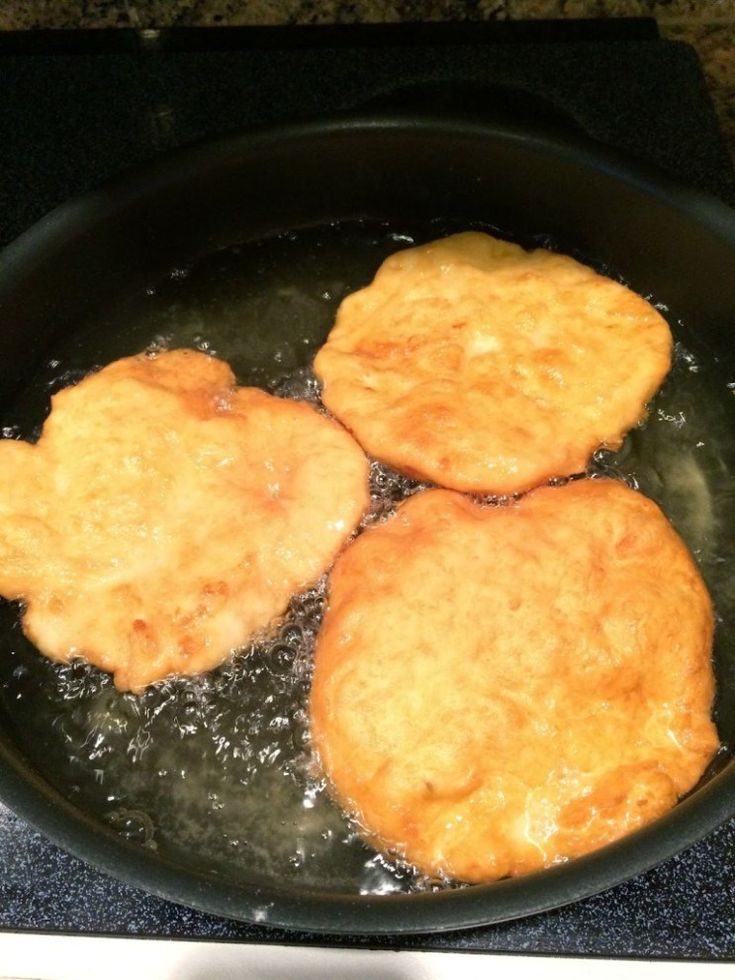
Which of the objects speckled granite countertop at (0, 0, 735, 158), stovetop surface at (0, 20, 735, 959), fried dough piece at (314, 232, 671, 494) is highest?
speckled granite countertop at (0, 0, 735, 158)

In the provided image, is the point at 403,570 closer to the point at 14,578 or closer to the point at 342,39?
the point at 14,578

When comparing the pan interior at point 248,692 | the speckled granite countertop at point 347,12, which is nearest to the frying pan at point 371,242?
the pan interior at point 248,692

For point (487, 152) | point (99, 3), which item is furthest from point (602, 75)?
point (99, 3)

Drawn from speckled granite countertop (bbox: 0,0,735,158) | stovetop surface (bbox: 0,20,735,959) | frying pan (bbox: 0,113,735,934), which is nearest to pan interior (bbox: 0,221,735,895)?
frying pan (bbox: 0,113,735,934)

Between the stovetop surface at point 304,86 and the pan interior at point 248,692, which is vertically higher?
the stovetop surface at point 304,86

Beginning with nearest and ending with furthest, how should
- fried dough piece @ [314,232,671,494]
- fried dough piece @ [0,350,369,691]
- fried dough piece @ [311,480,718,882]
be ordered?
fried dough piece @ [311,480,718,882] → fried dough piece @ [0,350,369,691] → fried dough piece @ [314,232,671,494]

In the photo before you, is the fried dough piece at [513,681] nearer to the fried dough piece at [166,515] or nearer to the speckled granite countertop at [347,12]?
the fried dough piece at [166,515]

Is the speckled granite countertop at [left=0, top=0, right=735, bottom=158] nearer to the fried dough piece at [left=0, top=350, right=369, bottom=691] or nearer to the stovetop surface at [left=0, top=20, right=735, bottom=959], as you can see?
the stovetop surface at [left=0, top=20, right=735, bottom=959]

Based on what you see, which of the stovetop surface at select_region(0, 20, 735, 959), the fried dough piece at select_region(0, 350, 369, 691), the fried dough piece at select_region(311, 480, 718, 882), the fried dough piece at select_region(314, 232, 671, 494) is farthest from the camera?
the stovetop surface at select_region(0, 20, 735, 959)
